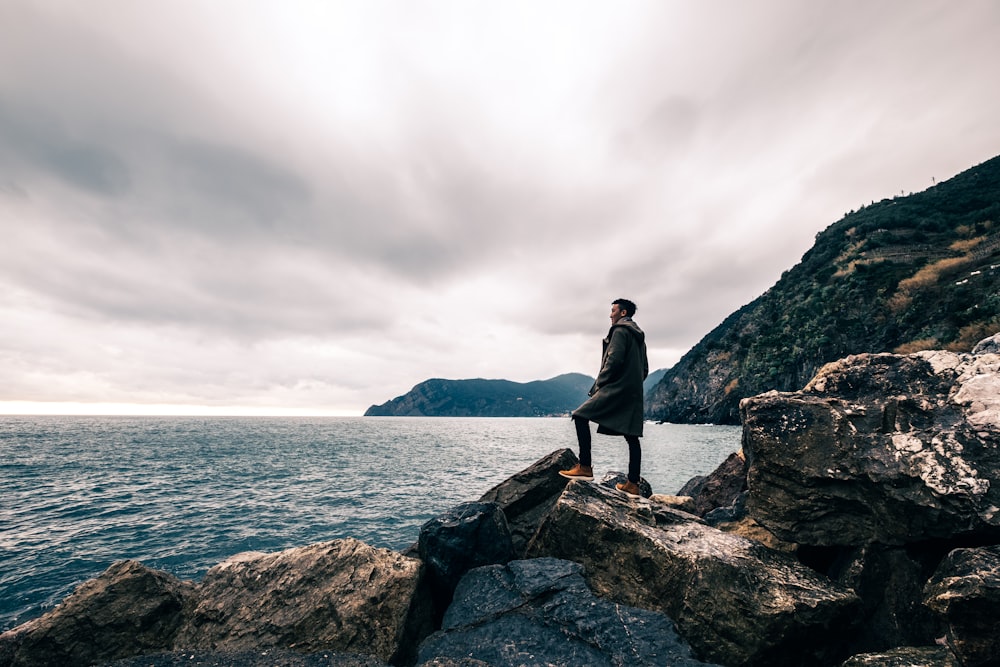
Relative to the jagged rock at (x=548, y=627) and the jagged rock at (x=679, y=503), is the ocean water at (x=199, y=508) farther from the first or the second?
the jagged rock at (x=548, y=627)

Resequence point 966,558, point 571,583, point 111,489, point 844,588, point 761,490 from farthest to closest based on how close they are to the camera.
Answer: point 111,489, point 761,490, point 571,583, point 844,588, point 966,558

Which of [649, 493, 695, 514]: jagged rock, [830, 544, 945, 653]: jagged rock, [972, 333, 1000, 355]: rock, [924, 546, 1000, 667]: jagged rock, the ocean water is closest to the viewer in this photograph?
[924, 546, 1000, 667]: jagged rock

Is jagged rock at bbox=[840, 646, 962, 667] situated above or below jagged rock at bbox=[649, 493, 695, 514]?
above

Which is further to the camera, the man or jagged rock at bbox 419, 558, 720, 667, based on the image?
the man

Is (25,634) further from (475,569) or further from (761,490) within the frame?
(761,490)

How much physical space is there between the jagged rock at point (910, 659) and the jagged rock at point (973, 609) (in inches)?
7.1

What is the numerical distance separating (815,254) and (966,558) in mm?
117239

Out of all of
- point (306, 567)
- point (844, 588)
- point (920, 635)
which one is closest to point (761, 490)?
point (844, 588)

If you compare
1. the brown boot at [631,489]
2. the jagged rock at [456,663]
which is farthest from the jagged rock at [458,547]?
the brown boot at [631,489]

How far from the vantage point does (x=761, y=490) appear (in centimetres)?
587

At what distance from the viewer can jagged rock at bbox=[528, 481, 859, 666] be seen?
445cm

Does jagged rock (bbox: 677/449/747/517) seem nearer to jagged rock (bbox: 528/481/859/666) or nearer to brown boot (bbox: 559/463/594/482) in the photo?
brown boot (bbox: 559/463/594/482)

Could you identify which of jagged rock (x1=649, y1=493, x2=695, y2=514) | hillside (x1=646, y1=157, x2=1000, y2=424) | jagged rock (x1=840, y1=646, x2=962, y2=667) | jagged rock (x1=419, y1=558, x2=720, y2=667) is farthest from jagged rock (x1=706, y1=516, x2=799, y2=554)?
hillside (x1=646, y1=157, x2=1000, y2=424)

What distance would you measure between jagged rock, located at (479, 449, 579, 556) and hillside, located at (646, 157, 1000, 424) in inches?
1975
